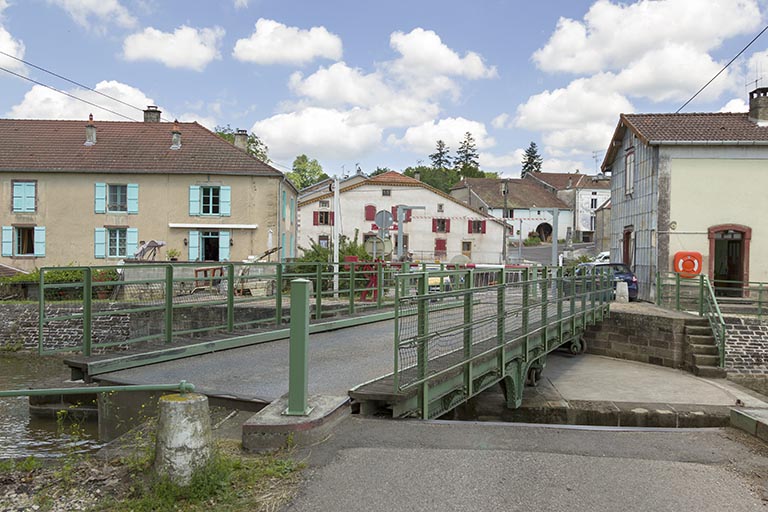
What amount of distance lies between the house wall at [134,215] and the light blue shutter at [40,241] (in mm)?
160

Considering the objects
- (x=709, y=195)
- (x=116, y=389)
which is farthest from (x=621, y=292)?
(x=116, y=389)

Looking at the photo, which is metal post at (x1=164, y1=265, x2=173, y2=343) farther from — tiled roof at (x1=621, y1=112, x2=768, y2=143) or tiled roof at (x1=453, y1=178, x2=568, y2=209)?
tiled roof at (x1=453, y1=178, x2=568, y2=209)

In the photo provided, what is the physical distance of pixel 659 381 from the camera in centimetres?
1546

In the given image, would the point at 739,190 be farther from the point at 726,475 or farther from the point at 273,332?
the point at 726,475

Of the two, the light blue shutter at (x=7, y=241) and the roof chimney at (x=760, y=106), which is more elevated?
the roof chimney at (x=760, y=106)

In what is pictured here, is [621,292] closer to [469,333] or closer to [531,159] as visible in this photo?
[469,333]

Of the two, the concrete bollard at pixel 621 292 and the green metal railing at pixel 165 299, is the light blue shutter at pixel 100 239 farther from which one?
the concrete bollard at pixel 621 292

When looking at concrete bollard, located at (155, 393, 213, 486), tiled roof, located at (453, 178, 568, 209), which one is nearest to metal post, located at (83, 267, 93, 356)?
concrete bollard, located at (155, 393, 213, 486)

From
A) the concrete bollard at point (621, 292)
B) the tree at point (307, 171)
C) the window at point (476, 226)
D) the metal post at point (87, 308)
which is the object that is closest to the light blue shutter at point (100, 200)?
the concrete bollard at point (621, 292)

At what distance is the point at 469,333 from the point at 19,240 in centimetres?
2992

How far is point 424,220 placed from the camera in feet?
171

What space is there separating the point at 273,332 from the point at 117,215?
2364 cm

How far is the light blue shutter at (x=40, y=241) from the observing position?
30406mm

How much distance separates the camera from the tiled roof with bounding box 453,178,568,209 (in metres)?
70.2
